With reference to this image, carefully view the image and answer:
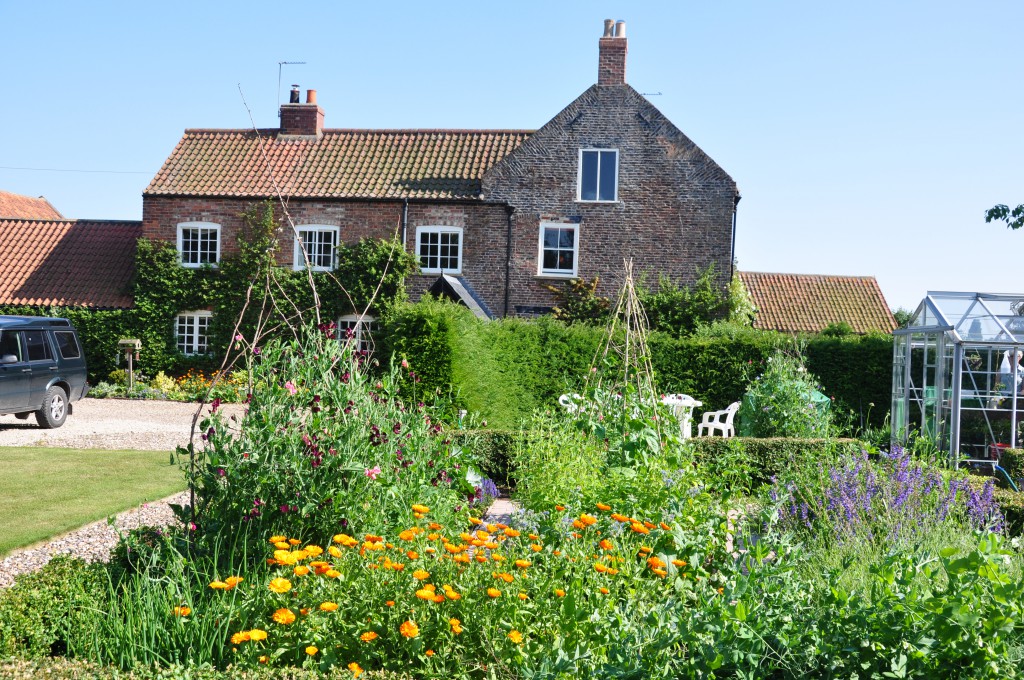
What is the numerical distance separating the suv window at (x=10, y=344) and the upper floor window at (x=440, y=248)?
11381 mm

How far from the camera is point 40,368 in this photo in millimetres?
14680

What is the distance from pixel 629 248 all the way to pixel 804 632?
20946mm

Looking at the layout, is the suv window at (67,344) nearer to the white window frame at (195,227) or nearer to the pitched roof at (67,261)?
the white window frame at (195,227)

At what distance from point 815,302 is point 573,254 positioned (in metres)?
17.5

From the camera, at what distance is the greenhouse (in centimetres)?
1350

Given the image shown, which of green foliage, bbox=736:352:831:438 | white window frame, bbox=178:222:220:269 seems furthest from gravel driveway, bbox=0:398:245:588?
green foliage, bbox=736:352:831:438

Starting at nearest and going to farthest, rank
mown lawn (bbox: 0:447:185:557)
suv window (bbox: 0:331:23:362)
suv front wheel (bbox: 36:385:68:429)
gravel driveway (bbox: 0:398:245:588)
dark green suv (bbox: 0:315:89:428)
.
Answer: gravel driveway (bbox: 0:398:245:588) < mown lawn (bbox: 0:447:185:557) < dark green suv (bbox: 0:315:89:428) < suv window (bbox: 0:331:23:362) < suv front wheel (bbox: 36:385:68:429)

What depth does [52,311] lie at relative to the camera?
24.0 metres

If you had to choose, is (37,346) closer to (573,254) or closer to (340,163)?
(340,163)

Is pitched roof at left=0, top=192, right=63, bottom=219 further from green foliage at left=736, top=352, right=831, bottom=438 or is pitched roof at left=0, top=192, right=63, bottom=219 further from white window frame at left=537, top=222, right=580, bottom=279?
green foliage at left=736, top=352, right=831, bottom=438

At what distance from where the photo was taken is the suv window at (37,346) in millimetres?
14598

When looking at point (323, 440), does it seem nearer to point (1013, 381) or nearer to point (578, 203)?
point (1013, 381)

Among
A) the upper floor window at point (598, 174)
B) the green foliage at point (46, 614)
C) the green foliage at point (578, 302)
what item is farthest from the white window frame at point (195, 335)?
the green foliage at point (46, 614)

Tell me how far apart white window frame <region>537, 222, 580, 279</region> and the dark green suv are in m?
11.9
